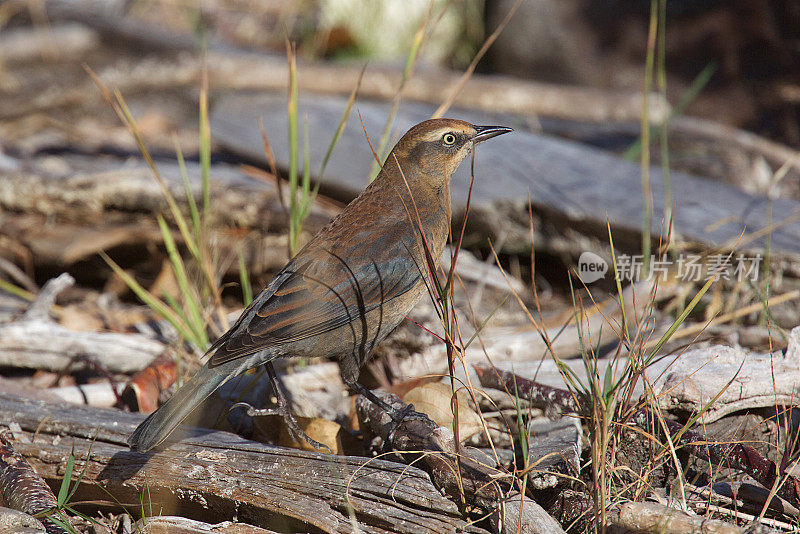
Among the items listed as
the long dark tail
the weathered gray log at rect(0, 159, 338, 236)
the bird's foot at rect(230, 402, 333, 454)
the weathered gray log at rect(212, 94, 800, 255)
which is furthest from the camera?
the weathered gray log at rect(0, 159, 338, 236)

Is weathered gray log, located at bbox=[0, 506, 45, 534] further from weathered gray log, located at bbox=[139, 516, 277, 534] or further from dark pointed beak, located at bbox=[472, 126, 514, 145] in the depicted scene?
dark pointed beak, located at bbox=[472, 126, 514, 145]

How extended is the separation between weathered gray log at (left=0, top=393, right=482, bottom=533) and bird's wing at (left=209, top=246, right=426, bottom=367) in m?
0.54

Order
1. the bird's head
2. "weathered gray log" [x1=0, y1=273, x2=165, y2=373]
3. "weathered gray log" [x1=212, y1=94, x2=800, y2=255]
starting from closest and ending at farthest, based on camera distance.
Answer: the bird's head, "weathered gray log" [x1=0, y1=273, x2=165, y2=373], "weathered gray log" [x1=212, y1=94, x2=800, y2=255]

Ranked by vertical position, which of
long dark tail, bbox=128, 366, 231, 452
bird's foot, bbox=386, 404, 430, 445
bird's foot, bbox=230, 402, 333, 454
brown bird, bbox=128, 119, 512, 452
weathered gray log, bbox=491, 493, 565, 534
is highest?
brown bird, bbox=128, 119, 512, 452

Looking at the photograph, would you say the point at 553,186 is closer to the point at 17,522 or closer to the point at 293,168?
the point at 293,168

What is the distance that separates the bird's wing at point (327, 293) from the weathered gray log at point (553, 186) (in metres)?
1.14

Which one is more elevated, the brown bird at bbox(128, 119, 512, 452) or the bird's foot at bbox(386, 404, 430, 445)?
the brown bird at bbox(128, 119, 512, 452)

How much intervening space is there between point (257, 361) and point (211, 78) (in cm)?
428

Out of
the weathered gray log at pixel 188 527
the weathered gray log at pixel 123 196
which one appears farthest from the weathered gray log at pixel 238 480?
the weathered gray log at pixel 123 196

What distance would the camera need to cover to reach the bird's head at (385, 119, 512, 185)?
11.6 feet

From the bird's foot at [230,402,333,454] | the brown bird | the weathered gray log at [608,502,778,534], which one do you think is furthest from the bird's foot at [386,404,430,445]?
the weathered gray log at [608,502,778,534]

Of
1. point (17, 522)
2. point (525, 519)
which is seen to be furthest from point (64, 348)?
point (525, 519)

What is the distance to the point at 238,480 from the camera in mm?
2641

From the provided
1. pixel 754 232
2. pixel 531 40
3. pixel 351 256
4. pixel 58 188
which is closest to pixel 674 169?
pixel 754 232
